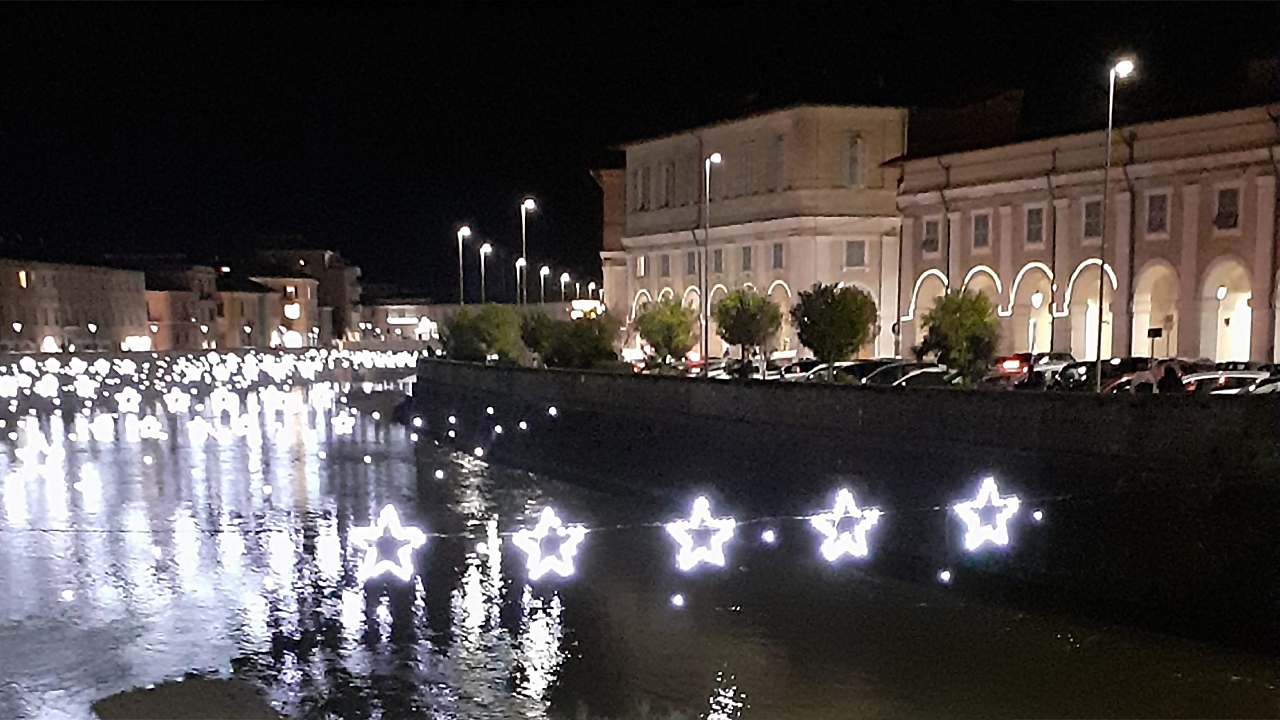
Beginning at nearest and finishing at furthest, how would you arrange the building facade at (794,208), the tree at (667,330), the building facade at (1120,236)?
the building facade at (1120,236) → the tree at (667,330) → the building facade at (794,208)

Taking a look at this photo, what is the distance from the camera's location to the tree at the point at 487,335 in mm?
57656

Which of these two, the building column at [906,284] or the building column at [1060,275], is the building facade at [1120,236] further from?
the building column at [906,284]

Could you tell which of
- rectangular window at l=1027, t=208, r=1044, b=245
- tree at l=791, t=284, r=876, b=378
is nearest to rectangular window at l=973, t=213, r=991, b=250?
rectangular window at l=1027, t=208, r=1044, b=245

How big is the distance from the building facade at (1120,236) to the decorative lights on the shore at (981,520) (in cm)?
1826

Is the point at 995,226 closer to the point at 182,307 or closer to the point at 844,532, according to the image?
the point at 844,532

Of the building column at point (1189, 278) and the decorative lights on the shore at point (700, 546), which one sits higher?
the building column at point (1189, 278)

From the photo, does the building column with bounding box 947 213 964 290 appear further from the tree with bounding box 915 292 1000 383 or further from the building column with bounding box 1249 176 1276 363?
the tree with bounding box 915 292 1000 383

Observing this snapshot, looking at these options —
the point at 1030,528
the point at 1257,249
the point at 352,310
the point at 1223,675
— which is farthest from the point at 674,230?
the point at 352,310

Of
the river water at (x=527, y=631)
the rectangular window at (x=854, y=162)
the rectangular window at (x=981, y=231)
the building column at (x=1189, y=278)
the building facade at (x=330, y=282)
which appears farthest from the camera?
the building facade at (x=330, y=282)

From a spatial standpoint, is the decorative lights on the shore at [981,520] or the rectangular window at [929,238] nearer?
the decorative lights on the shore at [981,520]

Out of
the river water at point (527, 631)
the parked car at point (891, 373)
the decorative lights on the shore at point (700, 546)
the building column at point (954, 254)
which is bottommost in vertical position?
the river water at point (527, 631)

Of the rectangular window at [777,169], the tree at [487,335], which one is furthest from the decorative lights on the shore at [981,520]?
the tree at [487,335]

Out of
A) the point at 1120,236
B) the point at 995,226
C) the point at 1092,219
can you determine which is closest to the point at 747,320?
the point at 995,226

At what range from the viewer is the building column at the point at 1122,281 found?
1732 inches
